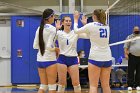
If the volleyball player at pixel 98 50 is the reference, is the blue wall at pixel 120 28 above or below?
above

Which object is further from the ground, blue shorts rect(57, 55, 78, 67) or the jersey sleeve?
the jersey sleeve

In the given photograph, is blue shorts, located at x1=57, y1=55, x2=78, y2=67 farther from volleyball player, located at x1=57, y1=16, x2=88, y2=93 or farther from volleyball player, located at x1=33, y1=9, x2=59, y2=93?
volleyball player, located at x1=33, y1=9, x2=59, y2=93

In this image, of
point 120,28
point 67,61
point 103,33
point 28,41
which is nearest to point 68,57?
point 67,61

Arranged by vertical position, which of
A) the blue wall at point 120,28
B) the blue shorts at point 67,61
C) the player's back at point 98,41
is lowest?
the blue shorts at point 67,61

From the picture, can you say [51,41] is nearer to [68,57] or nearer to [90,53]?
[90,53]

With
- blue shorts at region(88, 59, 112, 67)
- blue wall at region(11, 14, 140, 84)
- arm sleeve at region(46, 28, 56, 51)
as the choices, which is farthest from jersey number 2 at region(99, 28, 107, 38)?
blue wall at region(11, 14, 140, 84)

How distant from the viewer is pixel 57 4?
1293 cm

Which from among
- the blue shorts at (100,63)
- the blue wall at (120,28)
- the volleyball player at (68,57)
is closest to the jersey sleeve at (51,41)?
the blue shorts at (100,63)

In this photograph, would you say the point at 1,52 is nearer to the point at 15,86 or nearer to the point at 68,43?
the point at 15,86

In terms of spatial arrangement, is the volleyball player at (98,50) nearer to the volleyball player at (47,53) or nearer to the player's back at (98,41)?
the player's back at (98,41)

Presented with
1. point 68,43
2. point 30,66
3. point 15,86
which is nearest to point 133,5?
point 30,66

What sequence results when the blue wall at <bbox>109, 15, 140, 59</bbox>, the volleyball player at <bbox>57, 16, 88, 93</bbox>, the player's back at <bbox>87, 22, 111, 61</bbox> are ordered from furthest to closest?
1. the blue wall at <bbox>109, 15, 140, 59</bbox>
2. the volleyball player at <bbox>57, 16, 88, 93</bbox>
3. the player's back at <bbox>87, 22, 111, 61</bbox>

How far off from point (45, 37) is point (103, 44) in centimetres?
98

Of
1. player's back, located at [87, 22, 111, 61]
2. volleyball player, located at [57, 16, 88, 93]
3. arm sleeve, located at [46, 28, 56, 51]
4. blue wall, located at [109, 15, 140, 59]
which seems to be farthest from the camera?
blue wall, located at [109, 15, 140, 59]
